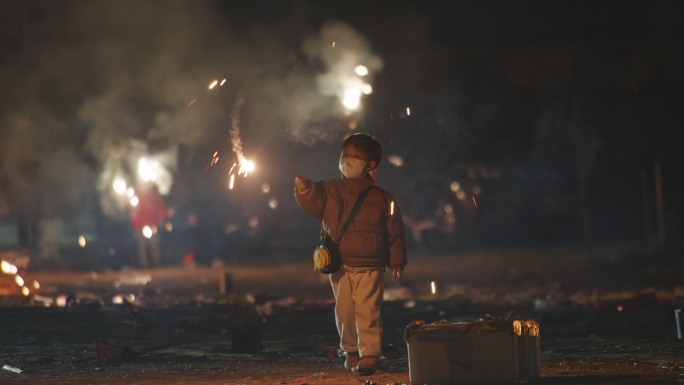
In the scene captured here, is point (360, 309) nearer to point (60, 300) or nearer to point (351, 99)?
point (60, 300)

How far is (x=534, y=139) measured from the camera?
97.6 feet

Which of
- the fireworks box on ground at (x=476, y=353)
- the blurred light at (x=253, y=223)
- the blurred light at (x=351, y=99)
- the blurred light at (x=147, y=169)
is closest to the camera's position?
the fireworks box on ground at (x=476, y=353)

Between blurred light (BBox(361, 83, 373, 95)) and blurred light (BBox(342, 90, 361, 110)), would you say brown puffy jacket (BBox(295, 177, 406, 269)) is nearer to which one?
blurred light (BBox(342, 90, 361, 110))

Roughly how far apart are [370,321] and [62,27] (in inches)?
691

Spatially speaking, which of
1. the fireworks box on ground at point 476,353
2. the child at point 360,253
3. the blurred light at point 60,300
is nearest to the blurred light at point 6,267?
the blurred light at point 60,300

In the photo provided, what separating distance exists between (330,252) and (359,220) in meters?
0.39

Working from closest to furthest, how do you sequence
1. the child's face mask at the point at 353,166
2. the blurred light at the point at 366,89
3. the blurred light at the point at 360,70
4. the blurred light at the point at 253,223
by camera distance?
the child's face mask at the point at 353,166, the blurred light at the point at 360,70, the blurred light at the point at 366,89, the blurred light at the point at 253,223

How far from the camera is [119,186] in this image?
28469 mm

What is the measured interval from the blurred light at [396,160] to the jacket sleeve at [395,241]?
1954 centimetres

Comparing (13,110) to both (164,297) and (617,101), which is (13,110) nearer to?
(164,297)

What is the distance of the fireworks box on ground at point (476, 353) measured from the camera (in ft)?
19.6

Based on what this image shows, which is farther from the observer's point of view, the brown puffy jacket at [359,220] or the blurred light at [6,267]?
the blurred light at [6,267]

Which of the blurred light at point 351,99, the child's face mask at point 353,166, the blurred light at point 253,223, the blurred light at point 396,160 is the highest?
the blurred light at point 351,99

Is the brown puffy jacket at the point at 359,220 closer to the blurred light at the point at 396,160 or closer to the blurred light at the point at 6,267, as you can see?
the blurred light at the point at 6,267
